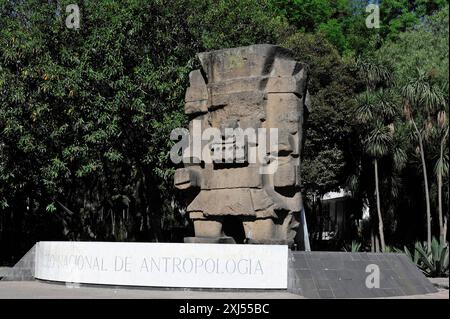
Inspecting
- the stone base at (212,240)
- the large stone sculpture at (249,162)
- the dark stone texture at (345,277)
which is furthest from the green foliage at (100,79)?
the dark stone texture at (345,277)

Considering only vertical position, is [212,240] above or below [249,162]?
below

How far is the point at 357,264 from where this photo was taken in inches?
565

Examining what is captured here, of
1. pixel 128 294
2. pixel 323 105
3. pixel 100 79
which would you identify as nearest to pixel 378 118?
pixel 323 105

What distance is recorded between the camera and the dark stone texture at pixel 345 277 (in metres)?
13.7

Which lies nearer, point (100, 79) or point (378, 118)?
point (100, 79)

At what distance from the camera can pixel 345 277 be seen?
46.0 feet

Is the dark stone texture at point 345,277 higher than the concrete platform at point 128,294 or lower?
higher

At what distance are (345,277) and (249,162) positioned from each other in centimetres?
371

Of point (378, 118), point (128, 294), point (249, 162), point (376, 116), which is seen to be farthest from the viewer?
point (378, 118)

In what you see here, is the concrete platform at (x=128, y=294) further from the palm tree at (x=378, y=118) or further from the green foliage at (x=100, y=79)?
the palm tree at (x=378, y=118)

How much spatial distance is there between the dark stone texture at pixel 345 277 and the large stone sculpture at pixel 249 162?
4.96 ft

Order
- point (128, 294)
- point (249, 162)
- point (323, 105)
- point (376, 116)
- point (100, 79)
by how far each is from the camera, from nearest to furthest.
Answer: point (128, 294), point (249, 162), point (100, 79), point (376, 116), point (323, 105)

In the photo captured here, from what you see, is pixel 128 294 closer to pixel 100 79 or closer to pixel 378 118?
pixel 100 79

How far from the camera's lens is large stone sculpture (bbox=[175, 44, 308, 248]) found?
1588 cm
